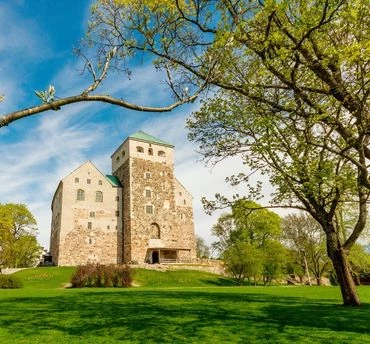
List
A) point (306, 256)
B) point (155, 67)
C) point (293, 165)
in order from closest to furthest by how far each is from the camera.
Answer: point (155, 67) → point (293, 165) → point (306, 256)

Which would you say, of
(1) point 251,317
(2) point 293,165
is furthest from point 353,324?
(2) point 293,165

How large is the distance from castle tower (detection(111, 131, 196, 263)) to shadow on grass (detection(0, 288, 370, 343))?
4125 cm

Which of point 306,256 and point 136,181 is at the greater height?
point 136,181

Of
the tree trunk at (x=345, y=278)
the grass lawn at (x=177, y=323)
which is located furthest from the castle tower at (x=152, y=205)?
the grass lawn at (x=177, y=323)

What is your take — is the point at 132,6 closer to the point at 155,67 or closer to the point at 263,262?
the point at 155,67

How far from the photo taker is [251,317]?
1118 cm

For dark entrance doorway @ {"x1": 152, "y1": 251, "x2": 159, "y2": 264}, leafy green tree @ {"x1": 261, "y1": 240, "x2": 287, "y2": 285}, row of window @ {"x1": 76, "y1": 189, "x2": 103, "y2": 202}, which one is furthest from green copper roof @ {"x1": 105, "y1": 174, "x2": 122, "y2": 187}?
leafy green tree @ {"x1": 261, "y1": 240, "x2": 287, "y2": 285}

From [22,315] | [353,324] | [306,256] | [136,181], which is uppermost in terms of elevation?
[136,181]

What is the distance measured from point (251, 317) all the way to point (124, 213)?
47.7 metres

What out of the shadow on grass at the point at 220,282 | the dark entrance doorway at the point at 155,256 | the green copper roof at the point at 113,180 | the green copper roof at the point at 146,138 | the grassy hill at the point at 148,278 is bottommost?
the shadow on grass at the point at 220,282

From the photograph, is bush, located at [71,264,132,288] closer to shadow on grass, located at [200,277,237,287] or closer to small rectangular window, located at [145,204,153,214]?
shadow on grass, located at [200,277,237,287]

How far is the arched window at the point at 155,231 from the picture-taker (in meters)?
56.0

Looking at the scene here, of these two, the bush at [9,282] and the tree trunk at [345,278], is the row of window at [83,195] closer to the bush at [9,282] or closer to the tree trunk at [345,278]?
the bush at [9,282]

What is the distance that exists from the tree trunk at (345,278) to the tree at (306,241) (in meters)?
36.9
